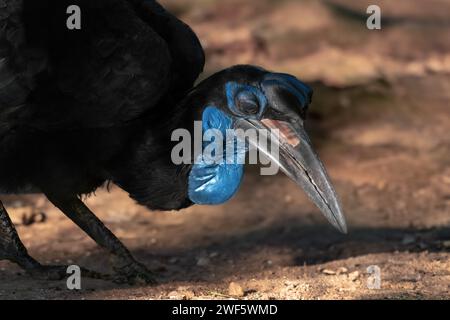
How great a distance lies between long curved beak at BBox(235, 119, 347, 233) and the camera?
15.8ft

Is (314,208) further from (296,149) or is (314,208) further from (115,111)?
(115,111)

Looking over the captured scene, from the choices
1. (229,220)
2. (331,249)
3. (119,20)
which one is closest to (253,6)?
(229,220)

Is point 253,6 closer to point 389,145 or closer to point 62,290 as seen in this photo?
point 389,145

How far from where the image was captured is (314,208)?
7.22m

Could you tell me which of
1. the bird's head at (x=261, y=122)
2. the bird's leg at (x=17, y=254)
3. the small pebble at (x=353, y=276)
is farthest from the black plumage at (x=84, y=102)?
the small pebble at (x=353, y=276)

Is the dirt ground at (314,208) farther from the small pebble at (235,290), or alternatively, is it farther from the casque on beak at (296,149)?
the casque on beak at (296,149)

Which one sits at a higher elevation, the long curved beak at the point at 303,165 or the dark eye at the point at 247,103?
the dark eye at the point at 247,103

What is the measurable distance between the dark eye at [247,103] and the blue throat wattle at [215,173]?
10cm

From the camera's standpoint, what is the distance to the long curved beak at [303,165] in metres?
4.81

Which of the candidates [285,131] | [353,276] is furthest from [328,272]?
[285,131]

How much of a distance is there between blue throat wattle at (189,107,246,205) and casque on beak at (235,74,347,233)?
0.21 meters

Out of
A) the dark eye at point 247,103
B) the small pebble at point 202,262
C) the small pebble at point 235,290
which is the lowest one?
the small pebble at point 235,290

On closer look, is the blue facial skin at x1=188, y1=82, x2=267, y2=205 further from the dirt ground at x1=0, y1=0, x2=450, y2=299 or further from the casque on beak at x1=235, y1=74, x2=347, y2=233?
the dirt ground at x1=0, y1=0, x2=450, y2=299

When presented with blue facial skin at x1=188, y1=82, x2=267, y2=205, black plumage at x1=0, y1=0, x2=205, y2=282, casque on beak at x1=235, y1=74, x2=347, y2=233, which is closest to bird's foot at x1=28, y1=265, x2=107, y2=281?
black plumage at x1=0, y1=0, x2=205, y2=282
